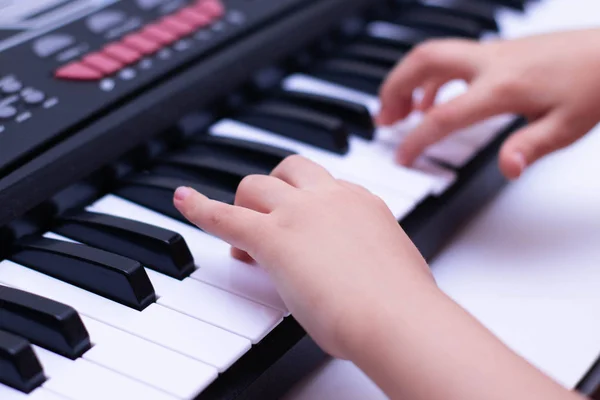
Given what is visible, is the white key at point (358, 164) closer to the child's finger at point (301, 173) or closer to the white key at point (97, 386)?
the child's finger at point (301, 173)

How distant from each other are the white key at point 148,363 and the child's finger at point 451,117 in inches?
13.5

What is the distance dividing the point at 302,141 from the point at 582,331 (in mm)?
331

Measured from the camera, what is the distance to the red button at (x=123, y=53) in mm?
775

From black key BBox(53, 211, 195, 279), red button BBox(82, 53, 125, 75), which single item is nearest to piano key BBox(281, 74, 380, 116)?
red button BBox(82, 53, 125, 75)

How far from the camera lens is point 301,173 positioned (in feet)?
2.22

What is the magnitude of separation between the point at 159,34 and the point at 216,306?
0.34m

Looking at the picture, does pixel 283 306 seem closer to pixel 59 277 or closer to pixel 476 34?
pixel 59 277

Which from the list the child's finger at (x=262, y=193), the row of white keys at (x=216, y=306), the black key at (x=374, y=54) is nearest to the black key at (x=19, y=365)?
the row of white keys at (x=216, y=306)

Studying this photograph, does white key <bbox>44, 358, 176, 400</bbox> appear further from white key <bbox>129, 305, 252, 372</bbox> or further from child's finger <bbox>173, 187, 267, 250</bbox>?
child's finger <bbox>173, 187, 267, 250</bbox>

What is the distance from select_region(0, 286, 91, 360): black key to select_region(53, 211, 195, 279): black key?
95 mm

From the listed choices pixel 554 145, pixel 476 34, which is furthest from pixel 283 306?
pixel 476 34

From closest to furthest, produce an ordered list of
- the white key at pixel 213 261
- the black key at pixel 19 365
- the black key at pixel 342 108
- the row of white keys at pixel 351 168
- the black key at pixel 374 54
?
the black key at pixel 19 365
the white key at pixel 213 261
the row of white keys at pixel 351 168
the black key at pixel 342 108
the black key at pixel 374 54

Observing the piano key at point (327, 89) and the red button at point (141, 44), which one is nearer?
the red button at point (141, 44)

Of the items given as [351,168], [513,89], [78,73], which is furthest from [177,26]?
[513,89]
